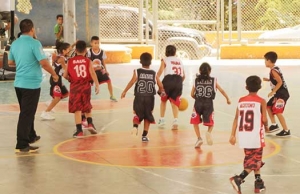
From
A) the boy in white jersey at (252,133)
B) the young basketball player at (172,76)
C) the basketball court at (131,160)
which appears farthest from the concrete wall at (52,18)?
the boy in white jersey at (252,133)

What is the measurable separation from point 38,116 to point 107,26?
14.6 metres

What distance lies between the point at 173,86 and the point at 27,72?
3.08m

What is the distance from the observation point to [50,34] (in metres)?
30.0

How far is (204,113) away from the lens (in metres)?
11.2

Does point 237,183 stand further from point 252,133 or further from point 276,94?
point 276,94

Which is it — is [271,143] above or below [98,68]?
below

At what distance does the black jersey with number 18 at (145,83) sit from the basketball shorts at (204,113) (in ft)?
2.66

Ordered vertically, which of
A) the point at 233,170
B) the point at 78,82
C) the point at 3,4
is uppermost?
the point at 3,4

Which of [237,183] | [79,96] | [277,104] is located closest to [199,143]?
[277,104]

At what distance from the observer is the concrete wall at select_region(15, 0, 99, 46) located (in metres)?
28.8

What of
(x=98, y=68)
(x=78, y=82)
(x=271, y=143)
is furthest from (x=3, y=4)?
(x=271, y=143)

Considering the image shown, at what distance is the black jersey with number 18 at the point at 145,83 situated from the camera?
458 inches

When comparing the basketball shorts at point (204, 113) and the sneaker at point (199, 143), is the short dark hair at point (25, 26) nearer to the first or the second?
the basketball shorts at point (204, 113)

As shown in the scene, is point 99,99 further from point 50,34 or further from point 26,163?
point 50,34
